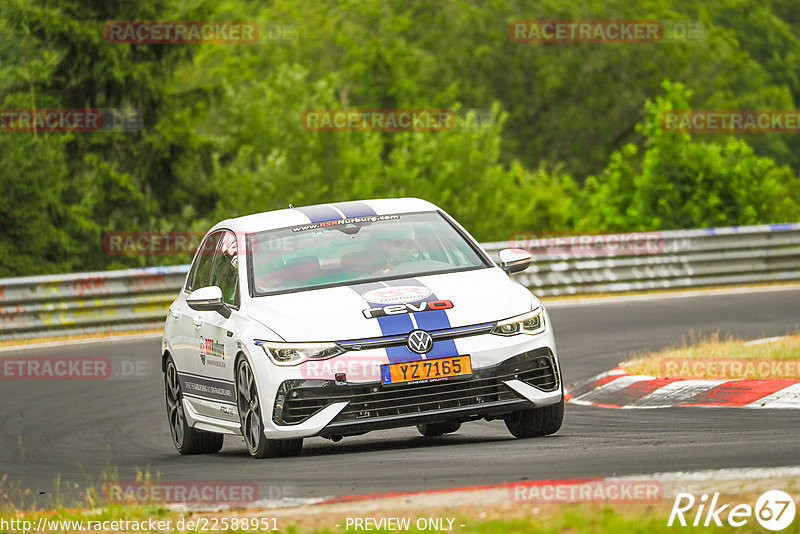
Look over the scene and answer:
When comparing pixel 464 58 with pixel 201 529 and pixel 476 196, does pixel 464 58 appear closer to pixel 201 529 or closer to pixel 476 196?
pixel 476 196

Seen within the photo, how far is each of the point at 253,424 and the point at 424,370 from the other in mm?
1196

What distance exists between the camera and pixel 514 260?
9.66 m

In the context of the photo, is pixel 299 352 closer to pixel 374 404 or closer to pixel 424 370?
pixel 374 404

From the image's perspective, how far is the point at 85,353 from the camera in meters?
17.6

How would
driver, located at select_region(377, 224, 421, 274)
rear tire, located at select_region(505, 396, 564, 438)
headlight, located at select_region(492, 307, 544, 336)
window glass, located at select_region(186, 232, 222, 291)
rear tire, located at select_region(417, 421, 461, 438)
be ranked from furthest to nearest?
window glass, located at select_region(186, 232, 222, 291) → rear tire, located at select_region(417, 421, 461, 438) → driver, located at select_region(377, 224, 421, 274) → rear tire, located at select_region(505, 396, 564, 438) → headlight, located at select_region(492, 307, 544, 336)

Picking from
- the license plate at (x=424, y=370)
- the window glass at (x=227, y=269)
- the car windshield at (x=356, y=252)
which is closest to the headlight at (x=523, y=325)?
the license plate at (x=424, y=370)

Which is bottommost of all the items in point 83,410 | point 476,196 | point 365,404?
point 476,196

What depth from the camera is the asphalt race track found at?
718 centimetres

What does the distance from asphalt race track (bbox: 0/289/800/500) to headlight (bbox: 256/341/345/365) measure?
0.60m

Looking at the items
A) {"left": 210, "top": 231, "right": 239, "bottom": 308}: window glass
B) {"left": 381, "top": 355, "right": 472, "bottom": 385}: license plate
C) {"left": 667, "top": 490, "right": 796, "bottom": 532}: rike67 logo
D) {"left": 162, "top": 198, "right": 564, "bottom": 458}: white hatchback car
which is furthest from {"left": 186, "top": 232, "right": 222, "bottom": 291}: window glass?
{"left": 667, "top": 490, "right": 796, "bottom": 532}: rike67 logo

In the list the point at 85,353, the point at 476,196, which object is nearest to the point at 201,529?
the point at 85,353

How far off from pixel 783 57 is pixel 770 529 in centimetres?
8667

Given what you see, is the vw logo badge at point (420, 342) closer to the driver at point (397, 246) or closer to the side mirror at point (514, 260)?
the driver at point (397, 246)

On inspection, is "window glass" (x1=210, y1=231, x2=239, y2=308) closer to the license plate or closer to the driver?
the driver
